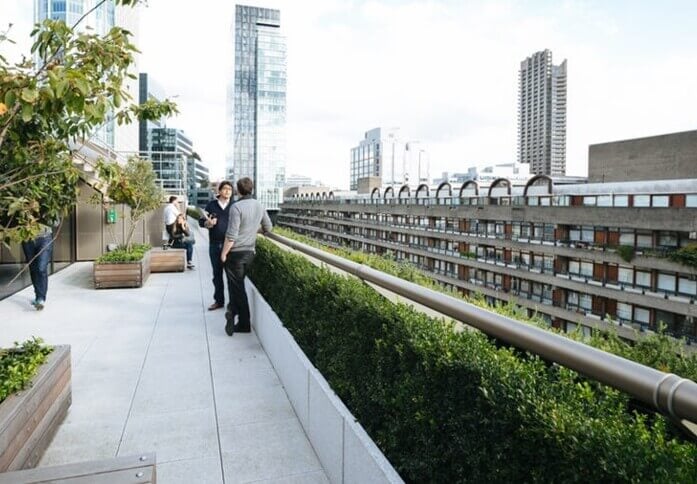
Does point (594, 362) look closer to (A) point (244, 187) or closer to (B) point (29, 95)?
(B) point (29, 95)

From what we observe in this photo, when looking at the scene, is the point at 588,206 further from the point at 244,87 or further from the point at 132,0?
the point at 244,87

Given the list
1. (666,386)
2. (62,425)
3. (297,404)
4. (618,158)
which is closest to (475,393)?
(666,386)

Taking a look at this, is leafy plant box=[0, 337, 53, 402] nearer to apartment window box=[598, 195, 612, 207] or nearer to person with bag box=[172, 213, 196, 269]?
person with bag box=[172, 213, 196, 269]

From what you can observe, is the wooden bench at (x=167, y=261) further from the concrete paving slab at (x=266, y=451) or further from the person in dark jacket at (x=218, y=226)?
the concrete paving slab at (x=266, y=451)

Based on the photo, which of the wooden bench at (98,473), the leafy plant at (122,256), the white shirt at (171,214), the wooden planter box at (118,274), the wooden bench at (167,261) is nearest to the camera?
the wooden bench at (98,473)

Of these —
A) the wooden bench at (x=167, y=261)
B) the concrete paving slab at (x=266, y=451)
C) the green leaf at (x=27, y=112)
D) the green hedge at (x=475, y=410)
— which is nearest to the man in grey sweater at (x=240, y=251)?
the concrete paving slab at (x=266, y=451)

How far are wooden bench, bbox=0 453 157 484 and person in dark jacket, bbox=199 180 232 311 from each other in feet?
19.4

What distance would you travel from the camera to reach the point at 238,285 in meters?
6.49

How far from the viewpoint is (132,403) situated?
444 centimetres

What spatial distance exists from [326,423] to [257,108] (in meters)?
124

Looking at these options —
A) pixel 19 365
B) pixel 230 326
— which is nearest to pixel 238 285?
pixel 230 326

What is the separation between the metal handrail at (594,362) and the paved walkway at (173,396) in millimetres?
1683

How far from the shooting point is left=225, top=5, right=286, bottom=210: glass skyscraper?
120 m

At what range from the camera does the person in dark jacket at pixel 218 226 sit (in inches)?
327
